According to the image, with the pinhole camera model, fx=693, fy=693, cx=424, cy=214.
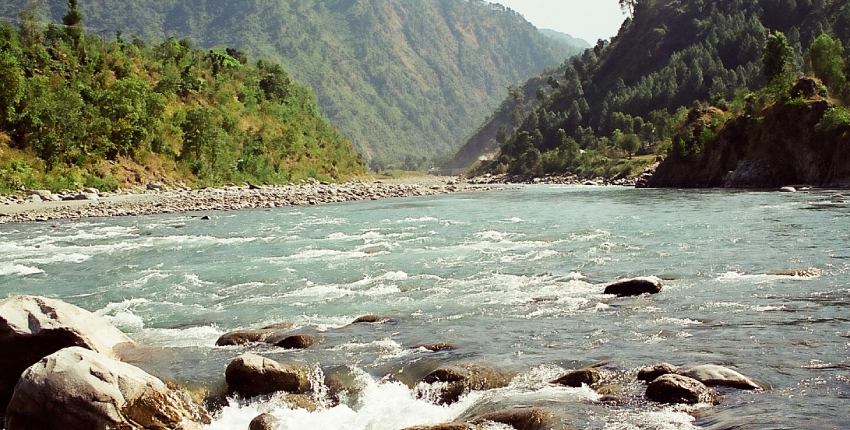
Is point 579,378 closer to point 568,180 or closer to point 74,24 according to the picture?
point 74,24

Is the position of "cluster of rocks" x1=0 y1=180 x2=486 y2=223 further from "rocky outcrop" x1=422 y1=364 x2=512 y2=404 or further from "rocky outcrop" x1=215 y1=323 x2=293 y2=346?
"rocky outcrop" x1=422 y1=364 x2=512 y2=404

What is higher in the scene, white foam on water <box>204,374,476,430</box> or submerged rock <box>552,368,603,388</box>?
submerged rock <box>552,368,603,388</box>

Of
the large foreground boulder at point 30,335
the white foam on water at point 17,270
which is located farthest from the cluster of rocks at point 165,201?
the large foreground boulder at point 30,335

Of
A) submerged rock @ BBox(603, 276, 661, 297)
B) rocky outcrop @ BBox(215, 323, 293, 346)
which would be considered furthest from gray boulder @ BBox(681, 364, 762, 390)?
rocky outcrop @ BBox(215, 323, 293, 346)

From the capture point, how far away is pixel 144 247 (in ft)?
89.4

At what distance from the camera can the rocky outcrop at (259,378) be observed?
10.1 m

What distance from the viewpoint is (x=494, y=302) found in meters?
16.0

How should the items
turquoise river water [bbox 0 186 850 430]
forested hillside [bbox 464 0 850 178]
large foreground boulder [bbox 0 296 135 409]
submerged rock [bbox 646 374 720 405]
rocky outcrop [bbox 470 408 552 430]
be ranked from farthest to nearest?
forested hillside [bbox 464 0 850 178], large foreground boulder [bbox 0 296 135 409], turquoise river water [bbox 0 186 850 430], submerged rock [bbox 646 374 720 405], rocky outcrop [bbox 470 408 552 430]

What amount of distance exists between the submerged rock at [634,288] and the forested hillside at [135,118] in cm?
4590

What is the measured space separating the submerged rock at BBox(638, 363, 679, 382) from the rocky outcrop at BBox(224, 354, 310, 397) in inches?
191

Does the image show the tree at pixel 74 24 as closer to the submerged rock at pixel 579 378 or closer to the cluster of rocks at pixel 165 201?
the cluster of rocks at pixel 165 201

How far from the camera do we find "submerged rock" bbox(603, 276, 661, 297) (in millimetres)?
15992

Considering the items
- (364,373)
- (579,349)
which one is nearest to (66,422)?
(364,373)

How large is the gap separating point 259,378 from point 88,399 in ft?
7.76
